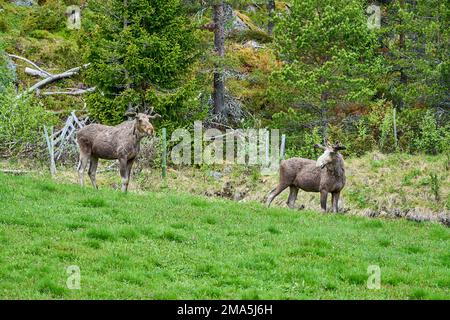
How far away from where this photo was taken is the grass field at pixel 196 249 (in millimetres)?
11938

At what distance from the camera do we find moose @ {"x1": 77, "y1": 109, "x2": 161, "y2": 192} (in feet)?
67.6

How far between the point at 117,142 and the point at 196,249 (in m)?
7.51

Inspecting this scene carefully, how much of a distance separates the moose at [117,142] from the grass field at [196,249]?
186cm

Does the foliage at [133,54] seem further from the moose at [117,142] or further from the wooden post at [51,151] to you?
the moose at [117,142]

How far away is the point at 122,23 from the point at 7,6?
728 inches

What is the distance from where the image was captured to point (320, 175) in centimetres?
2095

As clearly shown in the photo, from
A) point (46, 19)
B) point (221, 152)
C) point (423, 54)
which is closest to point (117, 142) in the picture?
point (221, 152)

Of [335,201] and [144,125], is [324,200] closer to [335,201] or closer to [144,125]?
[335,201]

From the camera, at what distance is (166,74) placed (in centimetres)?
2772

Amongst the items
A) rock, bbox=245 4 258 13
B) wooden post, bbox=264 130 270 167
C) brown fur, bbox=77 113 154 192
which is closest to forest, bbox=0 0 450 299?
brown fur, bbox=77 113 154 192

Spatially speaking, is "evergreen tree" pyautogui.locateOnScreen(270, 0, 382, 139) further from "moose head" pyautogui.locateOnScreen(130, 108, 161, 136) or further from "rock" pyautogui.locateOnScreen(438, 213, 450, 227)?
"moose head" pyautogui.locateOnScreen(130, 108, 161, 136)

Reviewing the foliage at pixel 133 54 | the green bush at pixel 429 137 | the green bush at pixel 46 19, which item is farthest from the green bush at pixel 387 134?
the green bush at pixel 46 19
